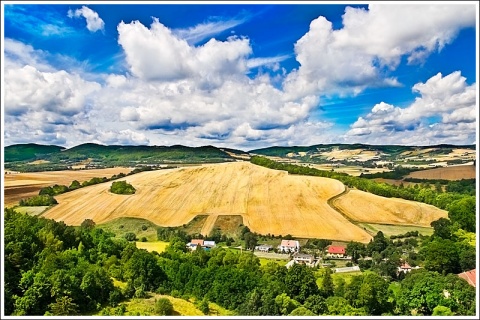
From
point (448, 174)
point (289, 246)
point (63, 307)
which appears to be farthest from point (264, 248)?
point (448, 174)

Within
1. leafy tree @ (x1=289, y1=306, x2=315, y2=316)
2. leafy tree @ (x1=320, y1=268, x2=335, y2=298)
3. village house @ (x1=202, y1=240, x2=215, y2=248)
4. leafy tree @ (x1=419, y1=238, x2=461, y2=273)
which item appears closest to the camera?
leafy tree @ (x1=289, y1=306, x2=315, y2=316)

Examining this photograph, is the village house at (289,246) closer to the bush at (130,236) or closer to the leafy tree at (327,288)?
the leafy tree at (327,288)

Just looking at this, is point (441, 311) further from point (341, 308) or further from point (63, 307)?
point (63, 307)

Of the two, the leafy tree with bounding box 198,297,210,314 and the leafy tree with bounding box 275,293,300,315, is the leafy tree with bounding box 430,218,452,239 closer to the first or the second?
the leafy tree with bounding box 275,293,300,315

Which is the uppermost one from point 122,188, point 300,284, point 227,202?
point 122,188

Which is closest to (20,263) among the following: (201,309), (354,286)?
(201,309)

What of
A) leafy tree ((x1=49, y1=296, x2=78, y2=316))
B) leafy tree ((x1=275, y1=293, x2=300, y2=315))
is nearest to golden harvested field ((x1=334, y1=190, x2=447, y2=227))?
leafy tree ((x1=275, y1=293, x2=300, y2=315))

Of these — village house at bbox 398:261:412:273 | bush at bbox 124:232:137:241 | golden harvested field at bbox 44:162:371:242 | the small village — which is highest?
golden harvested field at bbox 44:162:371:242
